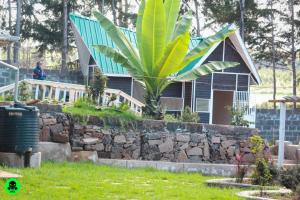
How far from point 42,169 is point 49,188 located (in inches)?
102

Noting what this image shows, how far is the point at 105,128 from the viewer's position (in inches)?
567

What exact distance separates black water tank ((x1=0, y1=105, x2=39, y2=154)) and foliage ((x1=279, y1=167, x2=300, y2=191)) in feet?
16.0

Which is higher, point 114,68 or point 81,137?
point 114,68

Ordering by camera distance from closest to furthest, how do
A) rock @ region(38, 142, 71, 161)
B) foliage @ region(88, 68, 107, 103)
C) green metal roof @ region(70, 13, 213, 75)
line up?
rock @ region(38, 142, 71, 161) < foliage @ region(88, 68, 107, 103) < green metal roof @ region(70, 13, 213, 75)

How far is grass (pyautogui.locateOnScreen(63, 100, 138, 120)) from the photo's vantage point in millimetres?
14431

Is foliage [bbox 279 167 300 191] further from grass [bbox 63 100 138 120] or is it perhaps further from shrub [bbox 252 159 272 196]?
grass [bbox 63 100 138 120]

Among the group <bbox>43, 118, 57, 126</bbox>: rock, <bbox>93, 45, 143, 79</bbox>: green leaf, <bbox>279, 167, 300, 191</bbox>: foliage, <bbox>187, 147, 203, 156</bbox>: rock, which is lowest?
<bbox>279, 167, 300, 191</bbox>: foliage

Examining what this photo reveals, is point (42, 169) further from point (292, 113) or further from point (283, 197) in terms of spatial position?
point (292, 113)

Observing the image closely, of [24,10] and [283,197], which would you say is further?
A: [24,10]

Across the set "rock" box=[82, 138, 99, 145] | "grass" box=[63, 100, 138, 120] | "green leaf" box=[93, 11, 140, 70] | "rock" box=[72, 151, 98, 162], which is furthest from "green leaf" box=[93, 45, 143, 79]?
"rock" box=[72, 151, 98, 162]

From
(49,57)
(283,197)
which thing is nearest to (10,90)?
(283,197)

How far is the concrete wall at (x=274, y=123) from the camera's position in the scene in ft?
82.4

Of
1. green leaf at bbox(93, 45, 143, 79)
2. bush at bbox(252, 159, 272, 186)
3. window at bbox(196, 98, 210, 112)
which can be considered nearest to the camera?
bush at bbox(252, 159, 272, 186)

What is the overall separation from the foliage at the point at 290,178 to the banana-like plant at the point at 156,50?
20.5 feet
